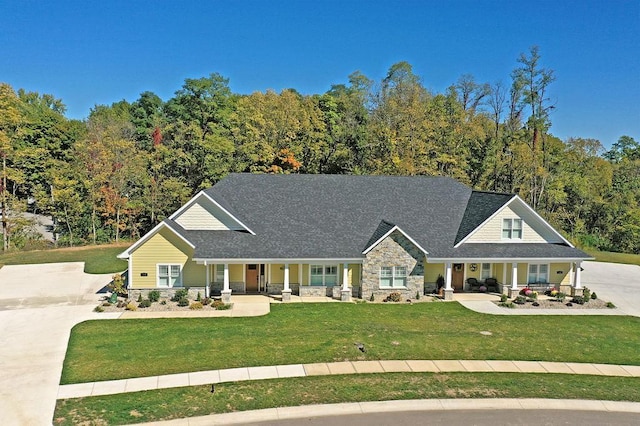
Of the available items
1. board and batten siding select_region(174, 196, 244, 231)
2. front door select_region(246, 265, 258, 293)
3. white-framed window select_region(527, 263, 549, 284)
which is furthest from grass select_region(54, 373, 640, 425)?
board and batten siding select_region(174, 196, 244, 231)

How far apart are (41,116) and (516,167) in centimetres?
5626

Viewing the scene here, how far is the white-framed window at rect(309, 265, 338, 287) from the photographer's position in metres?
27.6

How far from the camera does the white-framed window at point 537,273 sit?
94.6 ft

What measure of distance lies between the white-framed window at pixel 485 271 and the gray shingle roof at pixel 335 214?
161 centimetres

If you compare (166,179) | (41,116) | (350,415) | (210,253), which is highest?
(41,116)

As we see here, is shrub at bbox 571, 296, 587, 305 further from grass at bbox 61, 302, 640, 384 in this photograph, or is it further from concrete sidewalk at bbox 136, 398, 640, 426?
concrete sidewalk at bbox 136, 398, 640, 426

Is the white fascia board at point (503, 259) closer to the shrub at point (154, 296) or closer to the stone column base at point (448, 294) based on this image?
the stone column base at point (448, 294)

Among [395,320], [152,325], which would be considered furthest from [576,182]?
[152,325]

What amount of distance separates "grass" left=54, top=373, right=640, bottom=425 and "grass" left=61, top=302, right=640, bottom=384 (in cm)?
Result: 169

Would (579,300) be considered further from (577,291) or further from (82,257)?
(82,257)

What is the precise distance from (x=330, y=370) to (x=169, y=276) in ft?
42.0

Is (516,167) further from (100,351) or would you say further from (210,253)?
(100,351)

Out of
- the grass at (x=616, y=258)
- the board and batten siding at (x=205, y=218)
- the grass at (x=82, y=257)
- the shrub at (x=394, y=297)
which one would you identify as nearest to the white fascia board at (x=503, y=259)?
the shrub at (x=394, y=297)

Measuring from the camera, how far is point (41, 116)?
194 feet
